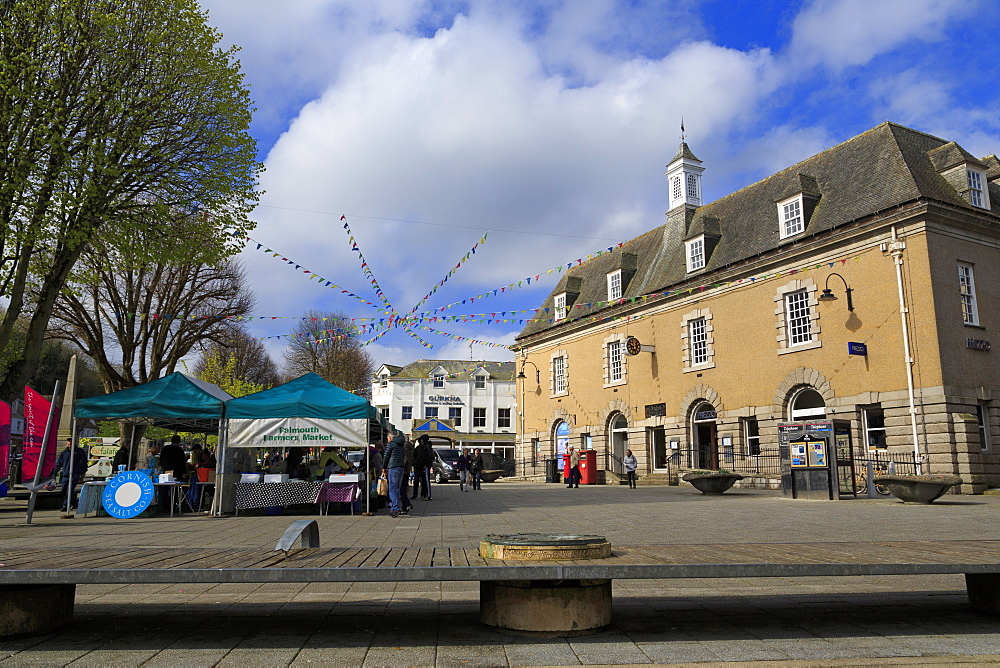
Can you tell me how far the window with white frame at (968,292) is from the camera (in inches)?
860

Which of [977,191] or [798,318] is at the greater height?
[977,191]

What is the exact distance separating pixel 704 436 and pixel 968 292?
10668 mm

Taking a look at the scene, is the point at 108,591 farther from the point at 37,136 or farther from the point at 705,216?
the point at 705,216

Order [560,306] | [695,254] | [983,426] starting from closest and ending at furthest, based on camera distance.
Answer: [983,426]
[695,254]
[560,306]

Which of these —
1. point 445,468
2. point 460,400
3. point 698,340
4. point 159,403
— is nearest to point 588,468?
point 698,340

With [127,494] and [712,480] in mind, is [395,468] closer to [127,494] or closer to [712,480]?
[127,494]

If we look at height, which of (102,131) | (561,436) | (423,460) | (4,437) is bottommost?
(423,460)

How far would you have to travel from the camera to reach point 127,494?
13.9m

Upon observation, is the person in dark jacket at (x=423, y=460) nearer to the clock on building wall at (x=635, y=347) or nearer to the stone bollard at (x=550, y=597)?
the clock on building wall at (x=635, y=347)

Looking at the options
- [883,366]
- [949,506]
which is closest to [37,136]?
[949,506]

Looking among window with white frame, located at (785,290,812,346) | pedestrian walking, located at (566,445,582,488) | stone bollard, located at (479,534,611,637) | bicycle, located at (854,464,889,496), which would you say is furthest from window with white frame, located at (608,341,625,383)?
stone bollard, located at (479,534,611,637)

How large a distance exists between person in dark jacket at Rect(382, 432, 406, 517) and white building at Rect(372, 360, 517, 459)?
46212mm

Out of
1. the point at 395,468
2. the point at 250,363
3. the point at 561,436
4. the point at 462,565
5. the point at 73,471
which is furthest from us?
the point at 250,363

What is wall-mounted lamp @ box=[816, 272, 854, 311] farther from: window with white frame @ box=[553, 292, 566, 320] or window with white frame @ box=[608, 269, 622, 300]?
window with white frame @ box=[553, 292, 566, 320]
